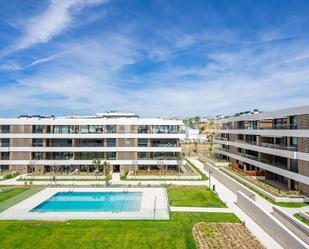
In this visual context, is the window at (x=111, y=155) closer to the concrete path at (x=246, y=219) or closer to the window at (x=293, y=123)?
the concrete path at (x=246, y=219)

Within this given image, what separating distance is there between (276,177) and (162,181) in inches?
567

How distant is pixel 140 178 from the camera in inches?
1497

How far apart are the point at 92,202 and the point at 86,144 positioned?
1721 cm

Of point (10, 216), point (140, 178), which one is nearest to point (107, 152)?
point (140, 178)

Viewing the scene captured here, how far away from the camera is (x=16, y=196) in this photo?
96.0ft

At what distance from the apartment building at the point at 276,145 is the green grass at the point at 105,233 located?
361 inches

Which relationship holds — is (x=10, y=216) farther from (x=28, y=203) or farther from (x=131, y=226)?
(x=131, y=226)

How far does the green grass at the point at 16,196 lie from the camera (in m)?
26.0

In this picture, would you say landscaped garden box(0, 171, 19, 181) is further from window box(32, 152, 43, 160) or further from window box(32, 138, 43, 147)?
window box(32, 138, 43, 147)

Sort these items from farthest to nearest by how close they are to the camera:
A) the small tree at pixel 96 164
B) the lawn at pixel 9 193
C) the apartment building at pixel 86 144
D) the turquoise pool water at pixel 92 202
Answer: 1. the apartment building at pixel 86 144
2. the small tree at pixel 96 164
3. the lawn at pixel 9 193
4. the turquoise pool water at pixel 92 202

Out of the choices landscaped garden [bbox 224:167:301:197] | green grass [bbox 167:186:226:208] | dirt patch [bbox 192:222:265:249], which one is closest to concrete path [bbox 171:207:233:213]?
green grass [bbox 167:186:226:208]

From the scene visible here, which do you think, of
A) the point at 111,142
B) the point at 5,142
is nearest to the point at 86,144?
the point at 111,142

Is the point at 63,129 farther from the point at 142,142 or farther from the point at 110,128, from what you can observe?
the point at 142,142

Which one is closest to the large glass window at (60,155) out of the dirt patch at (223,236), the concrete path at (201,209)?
the concrete path at (201,209)
